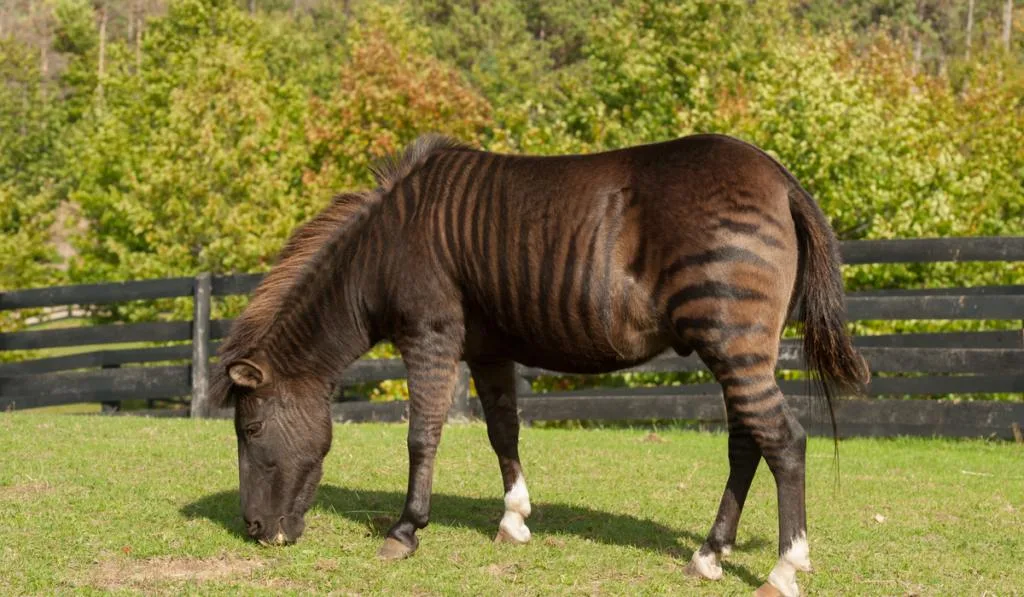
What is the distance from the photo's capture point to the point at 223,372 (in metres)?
5.66

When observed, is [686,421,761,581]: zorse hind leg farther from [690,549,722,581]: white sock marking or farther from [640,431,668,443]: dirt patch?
[640,431,668,443]: dirt patch

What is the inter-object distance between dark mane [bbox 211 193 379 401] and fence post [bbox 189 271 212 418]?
652 centimetres

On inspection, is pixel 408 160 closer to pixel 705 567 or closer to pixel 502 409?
pixel 502 409

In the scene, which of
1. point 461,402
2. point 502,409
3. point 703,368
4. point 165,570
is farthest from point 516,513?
point 703,368

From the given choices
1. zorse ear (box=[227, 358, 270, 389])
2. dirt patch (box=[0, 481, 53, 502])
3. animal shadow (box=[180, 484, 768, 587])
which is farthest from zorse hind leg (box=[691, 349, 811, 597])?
dirt patch (box=[0, 481, 53, 502])

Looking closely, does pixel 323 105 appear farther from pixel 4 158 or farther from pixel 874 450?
pixel 874 450

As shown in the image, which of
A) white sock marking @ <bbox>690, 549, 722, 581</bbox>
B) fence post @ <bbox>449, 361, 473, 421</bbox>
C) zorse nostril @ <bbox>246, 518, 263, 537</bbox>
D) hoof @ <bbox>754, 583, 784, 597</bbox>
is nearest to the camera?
hoof @ <bbox>754, 583, 784, 597</bbox>

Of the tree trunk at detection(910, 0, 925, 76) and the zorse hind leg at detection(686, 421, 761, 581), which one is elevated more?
the tree trunk at detection(910, 0, 925, 76)

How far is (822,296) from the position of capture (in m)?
5.09

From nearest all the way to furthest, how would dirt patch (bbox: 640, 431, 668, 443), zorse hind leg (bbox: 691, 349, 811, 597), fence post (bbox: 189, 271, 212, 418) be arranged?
zorse hind leg (bbox: 691, 349, 811, 597) → dirt patch (bbox: 640, 431, 668, 443) → fence post (bbox: 189, 271, 212, 418)

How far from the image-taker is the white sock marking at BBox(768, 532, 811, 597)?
4582 mm

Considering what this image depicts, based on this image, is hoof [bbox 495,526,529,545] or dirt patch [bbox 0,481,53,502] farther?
dirt patch [bbox 0,481,53,502]

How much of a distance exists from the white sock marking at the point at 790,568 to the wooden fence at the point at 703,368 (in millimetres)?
5274

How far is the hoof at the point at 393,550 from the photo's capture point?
17.0ft
